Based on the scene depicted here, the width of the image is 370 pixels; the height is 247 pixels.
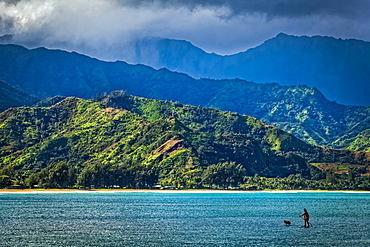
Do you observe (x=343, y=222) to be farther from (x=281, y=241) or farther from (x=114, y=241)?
(x=114, y=241)

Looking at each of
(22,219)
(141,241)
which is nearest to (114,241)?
(141,241)

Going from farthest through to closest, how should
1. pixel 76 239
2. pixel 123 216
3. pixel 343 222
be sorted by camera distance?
1. pixel 123 216
2. pixel 343 222
3. pixel 76 239

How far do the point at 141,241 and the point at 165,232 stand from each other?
15.2m

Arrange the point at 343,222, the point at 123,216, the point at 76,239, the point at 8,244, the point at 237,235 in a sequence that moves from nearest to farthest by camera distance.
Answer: the point at 8,244 < the point at 76,239 < the point at 237,235 < the point at 343,222 < the point at 123,216

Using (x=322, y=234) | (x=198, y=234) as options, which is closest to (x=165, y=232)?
(x=198, y=234)

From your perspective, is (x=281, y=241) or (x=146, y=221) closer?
(x=281, y=241)

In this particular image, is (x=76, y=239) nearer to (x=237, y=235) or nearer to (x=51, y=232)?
(x=51, y=232)

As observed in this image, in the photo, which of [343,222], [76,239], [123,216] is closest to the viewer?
[76,239]

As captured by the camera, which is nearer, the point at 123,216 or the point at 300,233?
the point at 300,233

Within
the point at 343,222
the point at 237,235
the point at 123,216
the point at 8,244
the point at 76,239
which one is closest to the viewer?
the point at 8,244

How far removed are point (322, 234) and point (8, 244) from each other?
64.2m

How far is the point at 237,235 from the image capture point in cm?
11094

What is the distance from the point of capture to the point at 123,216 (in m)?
156

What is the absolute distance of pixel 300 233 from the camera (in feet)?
371
